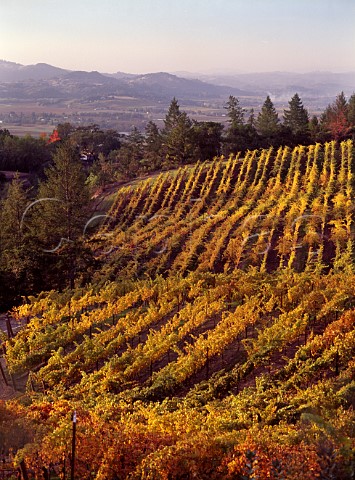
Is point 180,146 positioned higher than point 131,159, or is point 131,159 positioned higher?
point 180,146

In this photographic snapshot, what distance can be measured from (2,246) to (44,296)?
11.3 ft

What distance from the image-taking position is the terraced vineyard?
341 inches

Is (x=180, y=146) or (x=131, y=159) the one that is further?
(x=131, y=159)

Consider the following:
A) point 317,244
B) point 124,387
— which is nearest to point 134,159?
point 317,244

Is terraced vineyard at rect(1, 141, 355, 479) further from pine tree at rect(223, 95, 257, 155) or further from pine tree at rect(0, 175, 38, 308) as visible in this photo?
pine tree at rect(223, 95, 257, 155)

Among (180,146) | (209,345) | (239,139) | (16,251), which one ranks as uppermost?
(239,139)

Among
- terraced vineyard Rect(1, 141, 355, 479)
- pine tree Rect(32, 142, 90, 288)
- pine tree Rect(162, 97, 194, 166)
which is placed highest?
pine tree Rect(162, 97, 194, 166)

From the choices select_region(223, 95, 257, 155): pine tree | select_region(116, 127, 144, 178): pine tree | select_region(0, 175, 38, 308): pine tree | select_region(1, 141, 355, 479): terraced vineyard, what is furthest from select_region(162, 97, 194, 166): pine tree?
select_region(0, 175, 38, 308): pine tree

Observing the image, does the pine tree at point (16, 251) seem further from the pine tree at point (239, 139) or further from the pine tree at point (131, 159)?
the pine tree at point (239, 139)

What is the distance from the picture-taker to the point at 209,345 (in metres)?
14.7

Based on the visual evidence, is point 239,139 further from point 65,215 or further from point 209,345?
point 209,345

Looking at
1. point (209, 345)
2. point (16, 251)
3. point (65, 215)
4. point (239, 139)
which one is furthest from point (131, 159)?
point (209, 345)

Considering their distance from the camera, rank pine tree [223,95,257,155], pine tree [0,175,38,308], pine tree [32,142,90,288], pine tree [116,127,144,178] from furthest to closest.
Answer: pine tree [116,127,144,178]
pine tree [223,95,257,155]
pine tree [32,142,90,288]
pine tree [0,175,38,308]

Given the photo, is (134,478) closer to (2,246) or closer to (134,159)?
(2,246)
